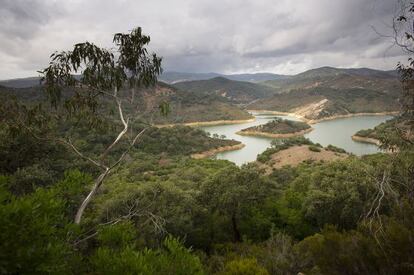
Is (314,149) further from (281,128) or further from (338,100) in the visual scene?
(338,100)

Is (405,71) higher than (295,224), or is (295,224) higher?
(405,71)

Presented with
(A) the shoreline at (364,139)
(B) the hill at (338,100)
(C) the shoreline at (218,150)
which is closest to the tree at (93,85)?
(C) the shoreline at (218,150)

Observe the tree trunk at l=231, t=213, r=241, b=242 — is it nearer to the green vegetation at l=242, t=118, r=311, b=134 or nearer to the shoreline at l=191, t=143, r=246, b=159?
the shoreline at l=191, t=143, r=246, b=159

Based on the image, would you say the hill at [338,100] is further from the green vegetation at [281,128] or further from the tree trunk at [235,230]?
the tree trunk at [235,230]

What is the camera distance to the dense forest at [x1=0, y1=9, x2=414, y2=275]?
3457 mm

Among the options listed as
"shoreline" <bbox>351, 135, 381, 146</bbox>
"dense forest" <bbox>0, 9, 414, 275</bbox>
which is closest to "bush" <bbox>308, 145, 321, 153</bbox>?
"shoreline" <bbox>351, 135, 381, 146</bbox>

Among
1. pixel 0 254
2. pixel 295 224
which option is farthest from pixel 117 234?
pixel 295 224

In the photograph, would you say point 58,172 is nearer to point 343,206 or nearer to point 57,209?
point 57,209

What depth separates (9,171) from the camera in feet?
40.9

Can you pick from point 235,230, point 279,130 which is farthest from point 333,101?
point 235,230

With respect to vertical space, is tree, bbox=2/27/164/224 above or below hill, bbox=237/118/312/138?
above

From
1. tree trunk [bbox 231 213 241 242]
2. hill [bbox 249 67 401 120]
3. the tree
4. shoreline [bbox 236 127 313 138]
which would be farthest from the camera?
hill [bbox 249 67 401 120]

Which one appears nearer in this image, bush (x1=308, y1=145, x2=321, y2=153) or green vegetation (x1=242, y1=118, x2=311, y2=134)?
bush (x1=308, y1=145, x2=321, y2=153)

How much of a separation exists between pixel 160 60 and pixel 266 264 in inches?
216
